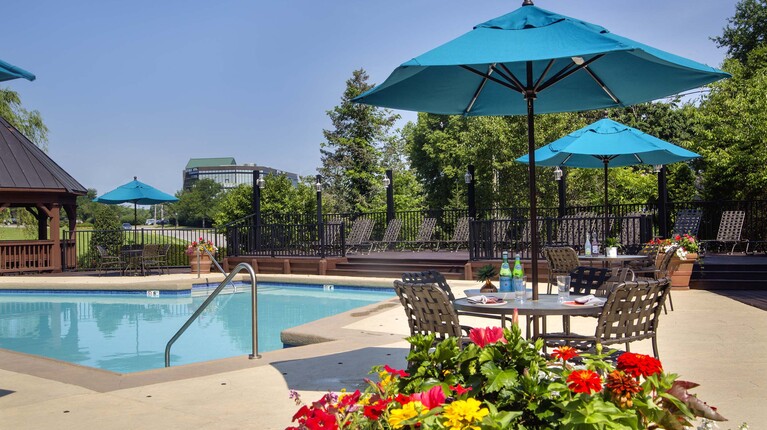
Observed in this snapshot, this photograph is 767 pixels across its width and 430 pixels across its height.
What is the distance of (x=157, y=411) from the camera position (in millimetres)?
4141

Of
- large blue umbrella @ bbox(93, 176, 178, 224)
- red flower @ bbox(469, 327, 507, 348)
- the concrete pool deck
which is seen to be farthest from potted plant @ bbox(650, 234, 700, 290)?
large blue umbrella @ bbox(93, 176, 178, 224)

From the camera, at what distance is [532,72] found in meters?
5.04

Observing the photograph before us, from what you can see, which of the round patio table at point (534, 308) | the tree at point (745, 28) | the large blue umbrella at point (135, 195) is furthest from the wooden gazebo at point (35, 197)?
the tree at point (745, 28)

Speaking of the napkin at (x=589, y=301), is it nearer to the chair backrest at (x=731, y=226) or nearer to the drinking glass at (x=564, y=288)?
the drinking glass at (x=564, y=288)

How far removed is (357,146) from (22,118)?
1706 centimetres

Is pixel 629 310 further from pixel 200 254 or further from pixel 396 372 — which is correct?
pixel 200 254

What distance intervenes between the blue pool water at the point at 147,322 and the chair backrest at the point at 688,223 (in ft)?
20.6

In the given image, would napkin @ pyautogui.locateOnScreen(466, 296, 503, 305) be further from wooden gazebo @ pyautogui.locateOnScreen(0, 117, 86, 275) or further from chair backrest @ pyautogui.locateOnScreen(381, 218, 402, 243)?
wooden gazebo @ pyautogui.locateOnScreen(0, 117, 86, 275)

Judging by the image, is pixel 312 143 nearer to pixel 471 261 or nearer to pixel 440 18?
pixel 440 18

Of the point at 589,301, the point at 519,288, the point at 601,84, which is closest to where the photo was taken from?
the point at 589,301

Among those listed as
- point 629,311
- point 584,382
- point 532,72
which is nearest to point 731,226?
point 532,72

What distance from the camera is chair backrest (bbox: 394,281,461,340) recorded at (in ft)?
12.9

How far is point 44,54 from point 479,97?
84.6 ft

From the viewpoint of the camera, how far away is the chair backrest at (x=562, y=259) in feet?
29.4
